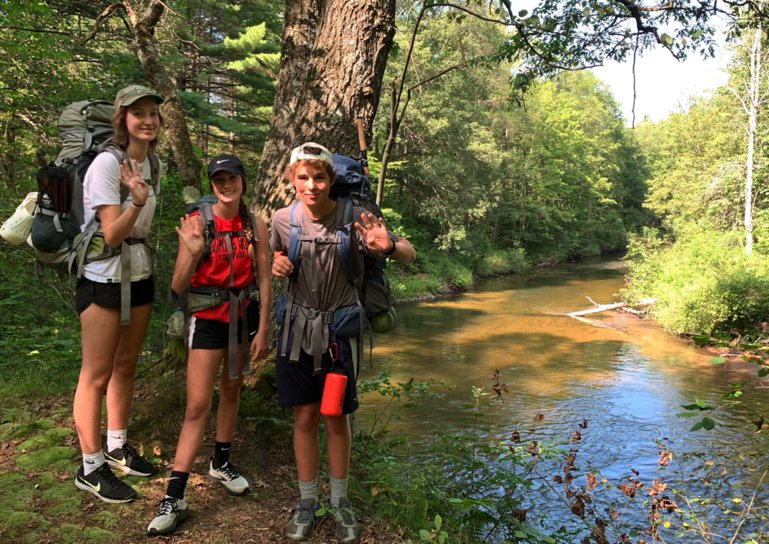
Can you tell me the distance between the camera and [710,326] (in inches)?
505

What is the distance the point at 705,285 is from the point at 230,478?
1399 centimetres

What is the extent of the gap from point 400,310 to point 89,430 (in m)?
16.4

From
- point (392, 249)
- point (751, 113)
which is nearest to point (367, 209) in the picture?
point (392, 249)

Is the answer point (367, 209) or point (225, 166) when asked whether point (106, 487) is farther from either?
point (367, 209)

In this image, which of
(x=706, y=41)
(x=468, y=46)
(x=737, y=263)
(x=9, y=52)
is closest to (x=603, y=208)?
(x=468, y=46)

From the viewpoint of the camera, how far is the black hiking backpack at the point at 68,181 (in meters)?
2.41

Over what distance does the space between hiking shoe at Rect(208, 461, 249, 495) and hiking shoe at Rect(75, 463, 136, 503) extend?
0.41 m

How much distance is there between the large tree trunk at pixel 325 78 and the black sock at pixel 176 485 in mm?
1671

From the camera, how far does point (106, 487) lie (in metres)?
2.59

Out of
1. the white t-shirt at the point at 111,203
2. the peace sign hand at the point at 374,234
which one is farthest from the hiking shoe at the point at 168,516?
the peace sign hand at the point at 374,234

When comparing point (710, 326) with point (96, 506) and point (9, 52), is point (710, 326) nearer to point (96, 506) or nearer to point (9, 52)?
point (96, 506)

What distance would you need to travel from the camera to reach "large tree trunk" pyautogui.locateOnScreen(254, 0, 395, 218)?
10.9ft

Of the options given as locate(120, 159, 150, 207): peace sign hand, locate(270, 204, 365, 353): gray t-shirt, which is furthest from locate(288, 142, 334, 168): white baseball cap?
locate(120, 159, 150, 207): peace sign hand

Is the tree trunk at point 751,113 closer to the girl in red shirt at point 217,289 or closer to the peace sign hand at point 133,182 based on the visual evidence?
the girl in red shirt at point 217,289
